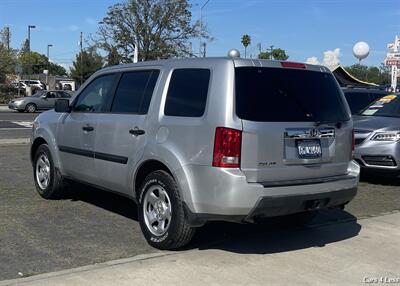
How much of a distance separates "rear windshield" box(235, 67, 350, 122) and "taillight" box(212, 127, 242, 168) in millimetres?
195

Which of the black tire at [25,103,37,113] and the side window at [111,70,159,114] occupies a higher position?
the side window at [111,70,159,114]

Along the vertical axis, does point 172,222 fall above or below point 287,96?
below

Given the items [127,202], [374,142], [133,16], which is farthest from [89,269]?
[133,16]

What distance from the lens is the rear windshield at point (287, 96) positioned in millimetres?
4820

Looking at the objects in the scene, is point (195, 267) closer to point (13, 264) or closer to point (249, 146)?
point (249, 146)

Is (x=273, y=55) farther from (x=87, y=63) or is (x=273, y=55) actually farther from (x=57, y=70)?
(x=57, y=70)

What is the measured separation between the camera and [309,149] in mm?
5113

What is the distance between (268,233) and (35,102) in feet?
93.6

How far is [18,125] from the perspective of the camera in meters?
21.8

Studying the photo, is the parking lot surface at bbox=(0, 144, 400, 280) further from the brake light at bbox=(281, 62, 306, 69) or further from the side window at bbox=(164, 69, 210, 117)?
the brake light at bbox=(281, 62, 306, 69)

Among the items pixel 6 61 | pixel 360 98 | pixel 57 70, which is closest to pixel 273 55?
pixel 6 61

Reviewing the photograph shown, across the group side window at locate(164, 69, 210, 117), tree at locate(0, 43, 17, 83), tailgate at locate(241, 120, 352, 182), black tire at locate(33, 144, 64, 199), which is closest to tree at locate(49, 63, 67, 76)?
tree at locate(0, 43, 17, 83)

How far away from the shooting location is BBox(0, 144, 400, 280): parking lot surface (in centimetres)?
494

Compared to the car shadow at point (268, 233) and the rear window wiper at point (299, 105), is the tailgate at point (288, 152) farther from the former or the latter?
the car shadow at point (268, 233)
